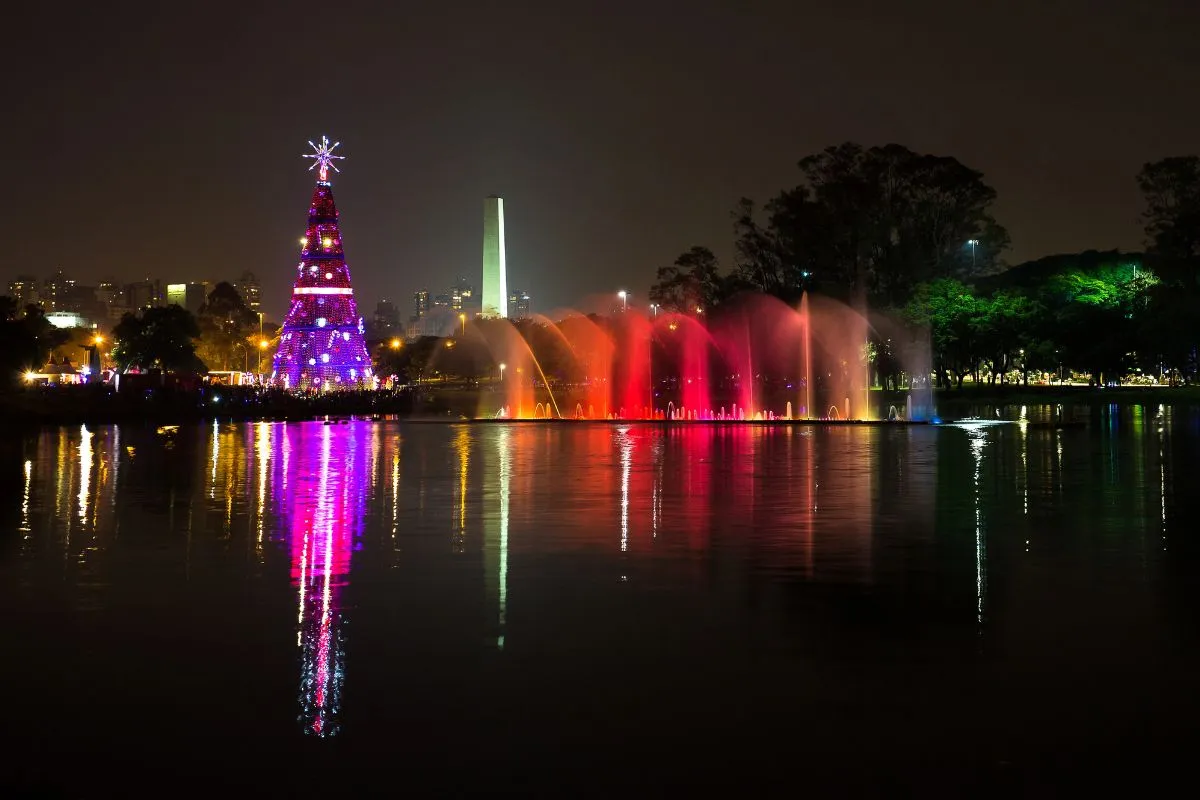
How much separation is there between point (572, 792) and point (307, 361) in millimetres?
73210

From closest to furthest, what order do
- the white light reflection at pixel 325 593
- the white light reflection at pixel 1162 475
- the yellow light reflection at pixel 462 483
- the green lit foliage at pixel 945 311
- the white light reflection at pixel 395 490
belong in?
the white light reflection at pixel 325 593 → the yellow light reflection at pixel 462 483 → the white light reflection at pixel 395 490 → the white light reflection at pixel 1162 475 → the green lit foliage at pixel 945 311

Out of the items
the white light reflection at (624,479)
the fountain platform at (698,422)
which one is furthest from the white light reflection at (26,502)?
the fountain platform at (698,422)

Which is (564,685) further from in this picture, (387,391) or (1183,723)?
(387,391)

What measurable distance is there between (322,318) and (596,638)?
2715 inches

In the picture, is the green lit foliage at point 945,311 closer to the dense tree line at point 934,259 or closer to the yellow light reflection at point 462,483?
the dense tree line at point 934,259

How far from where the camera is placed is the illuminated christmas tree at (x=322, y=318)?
75375 mm

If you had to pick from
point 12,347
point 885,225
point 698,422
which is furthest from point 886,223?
point 12,347

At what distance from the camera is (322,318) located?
7706 cm

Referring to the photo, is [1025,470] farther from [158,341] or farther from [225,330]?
[225,330]

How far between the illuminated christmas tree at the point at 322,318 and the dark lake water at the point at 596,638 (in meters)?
53.7

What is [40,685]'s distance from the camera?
8.95 metres

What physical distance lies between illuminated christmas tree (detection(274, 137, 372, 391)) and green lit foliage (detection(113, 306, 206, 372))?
44.2m

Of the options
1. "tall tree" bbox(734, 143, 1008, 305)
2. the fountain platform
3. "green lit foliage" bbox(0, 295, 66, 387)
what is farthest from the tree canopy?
"green lit foliage" bbox(0, 295, 66, 387)

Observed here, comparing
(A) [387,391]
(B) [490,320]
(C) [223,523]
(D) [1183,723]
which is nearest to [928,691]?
(D) [1183,723]
